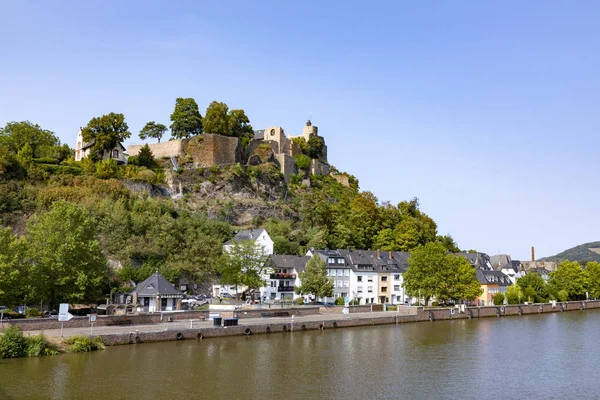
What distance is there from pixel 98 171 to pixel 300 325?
3131cm

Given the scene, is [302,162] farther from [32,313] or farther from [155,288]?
[32,313]

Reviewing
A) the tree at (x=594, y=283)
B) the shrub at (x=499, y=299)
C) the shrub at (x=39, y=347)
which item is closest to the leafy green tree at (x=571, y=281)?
the tree at (x=594, y=283)

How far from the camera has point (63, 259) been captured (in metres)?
35.5

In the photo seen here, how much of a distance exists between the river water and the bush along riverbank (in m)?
0.65

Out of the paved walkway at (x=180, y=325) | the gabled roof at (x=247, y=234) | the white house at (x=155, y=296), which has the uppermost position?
the gabled roof at (x=247, y=234)

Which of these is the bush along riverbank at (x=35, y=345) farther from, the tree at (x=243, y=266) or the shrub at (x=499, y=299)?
the shrub at (x=499, y=299)

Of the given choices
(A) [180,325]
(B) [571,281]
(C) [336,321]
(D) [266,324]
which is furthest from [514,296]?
(A) [180,325]

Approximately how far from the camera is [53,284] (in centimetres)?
3531

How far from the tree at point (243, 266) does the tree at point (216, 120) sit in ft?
86.5

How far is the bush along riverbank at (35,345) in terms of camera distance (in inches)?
1046

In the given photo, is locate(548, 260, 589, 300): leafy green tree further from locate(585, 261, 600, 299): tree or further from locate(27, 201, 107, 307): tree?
locate(27, 201, 107, 307): tree

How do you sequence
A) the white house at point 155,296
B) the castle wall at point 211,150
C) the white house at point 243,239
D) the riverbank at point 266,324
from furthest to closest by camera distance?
1. the castle wall at point 211,150
2. the white house at point 243,239
3. the white house at point 155,296
4. the riverbank at point 266,324

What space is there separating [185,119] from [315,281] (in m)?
35.3

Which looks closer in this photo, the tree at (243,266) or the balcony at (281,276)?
the tree at (243,266)
